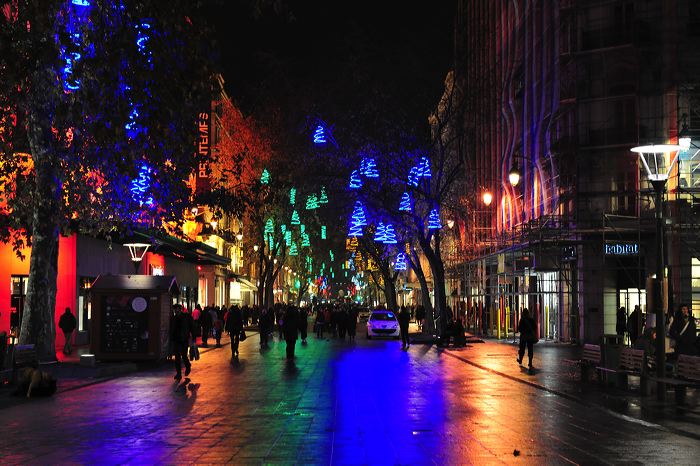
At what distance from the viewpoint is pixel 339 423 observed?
1386cm

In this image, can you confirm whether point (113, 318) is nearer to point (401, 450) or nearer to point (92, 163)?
point (92, 163)

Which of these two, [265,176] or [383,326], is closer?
[383,326]

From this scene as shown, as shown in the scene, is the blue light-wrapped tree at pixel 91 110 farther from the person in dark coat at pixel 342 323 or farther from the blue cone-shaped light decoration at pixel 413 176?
the person in dark coat at pixel 342 323

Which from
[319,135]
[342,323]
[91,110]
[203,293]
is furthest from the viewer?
[203,293]

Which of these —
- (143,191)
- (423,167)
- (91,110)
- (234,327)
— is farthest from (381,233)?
(91,110)

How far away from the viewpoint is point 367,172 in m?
41.6

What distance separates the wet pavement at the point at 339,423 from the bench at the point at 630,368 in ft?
2.13

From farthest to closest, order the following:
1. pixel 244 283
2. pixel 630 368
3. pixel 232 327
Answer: pixel 244 283 < pixel 232 327 < pixel 630 368

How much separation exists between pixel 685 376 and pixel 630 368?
2.49 m

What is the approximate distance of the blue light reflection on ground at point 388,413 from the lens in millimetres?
11250

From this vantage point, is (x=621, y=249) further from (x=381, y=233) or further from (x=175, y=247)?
(x=175, y=247)

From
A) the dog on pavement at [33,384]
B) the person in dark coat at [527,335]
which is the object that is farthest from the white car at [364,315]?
the dog on pavement at [33,384]

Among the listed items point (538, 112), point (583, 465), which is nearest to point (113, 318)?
point (583, 465)

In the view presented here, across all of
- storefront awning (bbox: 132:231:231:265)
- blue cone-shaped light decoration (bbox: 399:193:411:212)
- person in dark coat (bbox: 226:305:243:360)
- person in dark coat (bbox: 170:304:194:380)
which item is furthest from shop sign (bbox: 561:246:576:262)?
person in dark coat (bbox: 170:304:194:380)
